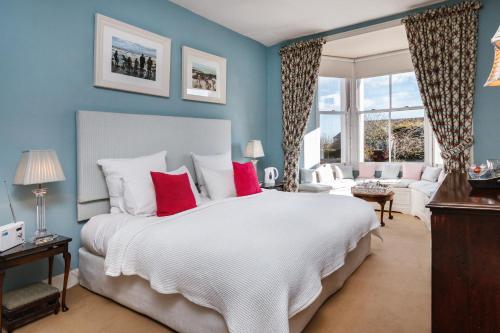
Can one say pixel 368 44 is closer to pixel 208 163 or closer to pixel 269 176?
pixel 269 176

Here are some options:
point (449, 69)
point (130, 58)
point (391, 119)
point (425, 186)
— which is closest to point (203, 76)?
point (130, 58)

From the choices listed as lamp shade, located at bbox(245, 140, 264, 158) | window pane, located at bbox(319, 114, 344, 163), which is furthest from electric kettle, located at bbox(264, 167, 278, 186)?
window pane, located at bbox(319, 114, 344, 163)

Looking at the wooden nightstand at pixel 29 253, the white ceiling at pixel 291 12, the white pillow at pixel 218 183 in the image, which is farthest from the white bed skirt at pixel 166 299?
the white ceiling at pixel 291 12

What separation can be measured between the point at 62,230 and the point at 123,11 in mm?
2275

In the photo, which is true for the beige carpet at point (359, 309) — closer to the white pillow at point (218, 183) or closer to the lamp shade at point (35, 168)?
the lamp shade at point (35, 168)

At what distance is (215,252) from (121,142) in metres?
1.90

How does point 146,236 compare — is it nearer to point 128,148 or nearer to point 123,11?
point 128,148

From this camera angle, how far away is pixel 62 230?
275 cm

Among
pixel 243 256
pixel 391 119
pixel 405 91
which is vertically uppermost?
pixel 405 91

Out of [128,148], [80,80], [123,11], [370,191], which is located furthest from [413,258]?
[123,11]

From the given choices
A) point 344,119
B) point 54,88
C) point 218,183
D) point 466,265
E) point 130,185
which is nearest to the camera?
point 466,265

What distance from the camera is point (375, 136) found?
6.75m

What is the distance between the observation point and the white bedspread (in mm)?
1521

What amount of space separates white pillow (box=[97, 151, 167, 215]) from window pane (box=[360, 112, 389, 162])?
5.22m
